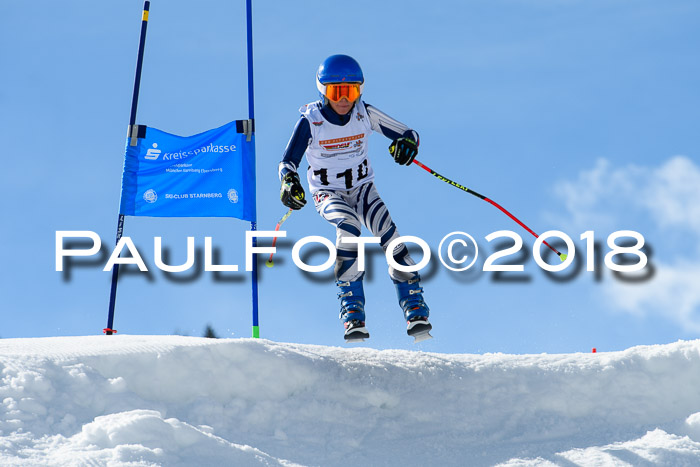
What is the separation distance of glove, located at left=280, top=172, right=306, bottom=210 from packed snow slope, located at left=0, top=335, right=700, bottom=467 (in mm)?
1073

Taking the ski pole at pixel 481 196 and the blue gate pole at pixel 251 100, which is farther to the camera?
the blue gate pole at pixel 251 100

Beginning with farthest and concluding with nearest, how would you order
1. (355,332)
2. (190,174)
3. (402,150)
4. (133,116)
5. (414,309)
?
(190,174)
(133,116)
(402,150)
(414,309)
(355,332)

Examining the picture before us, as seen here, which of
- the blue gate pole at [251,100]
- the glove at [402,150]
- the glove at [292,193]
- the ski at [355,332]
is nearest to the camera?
the ski at [355,332]

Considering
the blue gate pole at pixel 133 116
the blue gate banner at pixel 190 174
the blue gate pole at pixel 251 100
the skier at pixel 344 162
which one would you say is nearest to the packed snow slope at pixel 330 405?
the skier at pixel 344 162

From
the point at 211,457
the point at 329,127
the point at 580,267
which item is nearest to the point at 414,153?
the point at 329,127

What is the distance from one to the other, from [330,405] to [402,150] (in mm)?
Result: 2183

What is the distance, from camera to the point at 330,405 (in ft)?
18.0

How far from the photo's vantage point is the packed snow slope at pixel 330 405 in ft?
14.5

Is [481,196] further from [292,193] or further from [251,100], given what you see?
[251,100]

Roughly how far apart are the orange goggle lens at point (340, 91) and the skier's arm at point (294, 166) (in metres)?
0.28

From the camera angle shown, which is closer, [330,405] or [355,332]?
[330,405]

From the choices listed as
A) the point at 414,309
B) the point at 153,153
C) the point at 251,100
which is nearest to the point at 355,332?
the point at 414,309

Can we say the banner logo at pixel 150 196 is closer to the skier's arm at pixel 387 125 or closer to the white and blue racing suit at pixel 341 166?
the white and blue racing suit at pixel 341 166

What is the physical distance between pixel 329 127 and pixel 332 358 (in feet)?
5.90
